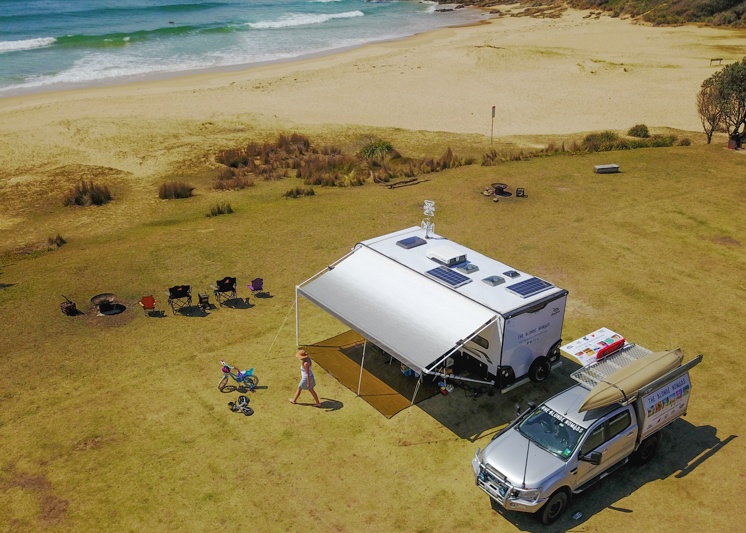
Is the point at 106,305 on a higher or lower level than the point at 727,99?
lower

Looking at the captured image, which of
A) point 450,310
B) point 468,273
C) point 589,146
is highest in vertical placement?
point 468,273

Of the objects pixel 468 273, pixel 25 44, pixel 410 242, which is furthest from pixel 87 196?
pixel 25 44

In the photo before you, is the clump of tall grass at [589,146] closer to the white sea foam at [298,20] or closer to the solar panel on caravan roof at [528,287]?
the solar panel on caravan roof at [528,287]

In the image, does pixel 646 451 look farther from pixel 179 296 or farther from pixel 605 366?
pixel 179 296

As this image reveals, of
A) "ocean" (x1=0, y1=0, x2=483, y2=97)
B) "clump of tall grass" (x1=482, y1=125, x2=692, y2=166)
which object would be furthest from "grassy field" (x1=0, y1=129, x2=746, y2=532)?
"ocean" (x1=0, y1=0, x2=483, y2=97)

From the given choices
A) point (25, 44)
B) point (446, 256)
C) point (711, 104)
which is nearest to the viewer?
point (446, 256)

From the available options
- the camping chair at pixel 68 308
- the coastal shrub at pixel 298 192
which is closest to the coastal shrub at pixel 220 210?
the coastal shrub at pixel 298 192

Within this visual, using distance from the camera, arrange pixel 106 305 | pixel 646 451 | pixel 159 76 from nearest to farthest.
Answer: pixel 646 451, pixel 106 305, pixel 159 76

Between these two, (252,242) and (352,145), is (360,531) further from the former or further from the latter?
(352,145)
